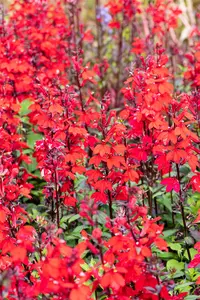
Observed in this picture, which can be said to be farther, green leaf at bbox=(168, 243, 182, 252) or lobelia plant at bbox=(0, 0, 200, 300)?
green leaf at bbox=(168, 243, 182, 252)

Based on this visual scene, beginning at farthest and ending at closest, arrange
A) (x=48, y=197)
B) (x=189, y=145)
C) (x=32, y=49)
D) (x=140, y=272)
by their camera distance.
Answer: (x=32, y=49) < (x=48, y=197) < (x=189, y=145) < (x=140, y=272)

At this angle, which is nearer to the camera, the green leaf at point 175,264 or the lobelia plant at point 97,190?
the lobelia plant at point 97,190

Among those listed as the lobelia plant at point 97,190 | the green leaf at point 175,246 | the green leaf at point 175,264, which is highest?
the lobelia plant at point 97,190

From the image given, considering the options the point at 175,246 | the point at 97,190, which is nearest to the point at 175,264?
the point at 175,246

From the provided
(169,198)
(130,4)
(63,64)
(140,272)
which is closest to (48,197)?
(169,198)

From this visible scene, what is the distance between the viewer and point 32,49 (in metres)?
4.56

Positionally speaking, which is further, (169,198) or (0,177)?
(169,198)

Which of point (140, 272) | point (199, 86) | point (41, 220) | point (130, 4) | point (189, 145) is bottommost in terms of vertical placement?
point (140, 272)

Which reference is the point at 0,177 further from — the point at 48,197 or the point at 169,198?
the point at 169,198

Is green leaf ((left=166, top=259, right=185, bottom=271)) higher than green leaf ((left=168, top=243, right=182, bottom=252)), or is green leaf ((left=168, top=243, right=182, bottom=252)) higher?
green leaf ((left=168, top=243, right=182, bottom=252))

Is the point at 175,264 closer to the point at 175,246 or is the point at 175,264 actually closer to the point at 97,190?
the point at 175,246

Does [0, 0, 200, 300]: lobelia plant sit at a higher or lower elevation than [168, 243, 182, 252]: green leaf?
higher

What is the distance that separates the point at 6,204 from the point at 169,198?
140 centimetres

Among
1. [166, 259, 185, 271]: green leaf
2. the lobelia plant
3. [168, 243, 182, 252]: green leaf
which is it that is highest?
the lobelia plant
